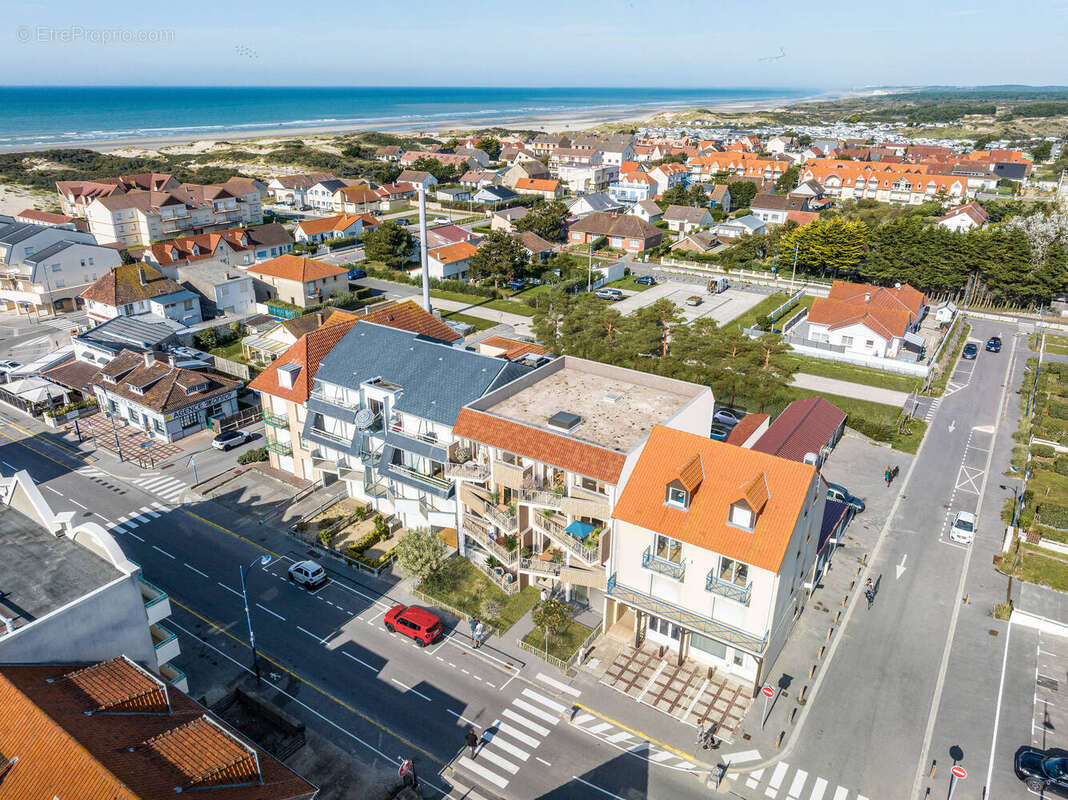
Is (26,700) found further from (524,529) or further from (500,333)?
(500,333)

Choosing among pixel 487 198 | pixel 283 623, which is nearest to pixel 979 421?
pixel 283 623

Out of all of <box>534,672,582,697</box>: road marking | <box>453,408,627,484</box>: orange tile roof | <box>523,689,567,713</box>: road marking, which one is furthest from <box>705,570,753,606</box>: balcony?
<box>523,689,567,713</box>: road marking

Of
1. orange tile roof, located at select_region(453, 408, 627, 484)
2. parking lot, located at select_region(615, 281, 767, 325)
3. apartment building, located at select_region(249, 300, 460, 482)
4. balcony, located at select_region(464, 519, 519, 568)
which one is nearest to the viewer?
orange tile roof, located at select_region(453, 408, 627, 484)

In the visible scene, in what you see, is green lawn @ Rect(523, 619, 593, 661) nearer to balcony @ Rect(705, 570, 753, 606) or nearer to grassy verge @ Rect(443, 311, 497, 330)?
balcony @ Rect(705, 570, 753, 606)

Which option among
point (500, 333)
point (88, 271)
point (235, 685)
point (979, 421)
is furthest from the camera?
point (88, 271)

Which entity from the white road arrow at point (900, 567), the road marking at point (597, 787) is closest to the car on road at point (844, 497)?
the white road arrow at point (900, 567)

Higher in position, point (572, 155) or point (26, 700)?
point (572, 155)

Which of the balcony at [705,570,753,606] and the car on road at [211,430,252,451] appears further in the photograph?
the car on road at [211,430,252,451]
